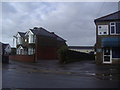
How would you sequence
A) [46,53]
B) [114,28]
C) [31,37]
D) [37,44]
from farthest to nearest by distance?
[46,53] < [31,37] < [37,44] < [114,28]

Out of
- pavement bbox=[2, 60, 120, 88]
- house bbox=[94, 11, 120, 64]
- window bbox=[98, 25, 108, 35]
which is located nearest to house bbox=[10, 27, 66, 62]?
house bbox=[94, 11, 120, 64]

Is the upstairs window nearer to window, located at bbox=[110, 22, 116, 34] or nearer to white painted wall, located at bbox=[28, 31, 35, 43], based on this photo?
window, located at bbox=[110, 22, 116, 34]

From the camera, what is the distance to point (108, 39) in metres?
29.5

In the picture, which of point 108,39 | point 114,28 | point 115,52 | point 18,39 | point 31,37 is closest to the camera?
point 108,39

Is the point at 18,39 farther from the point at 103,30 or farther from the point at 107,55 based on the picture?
the point at 107,55

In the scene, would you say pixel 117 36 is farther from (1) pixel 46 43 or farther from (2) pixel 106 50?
(1) pixel 46 43

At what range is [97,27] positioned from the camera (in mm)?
30281

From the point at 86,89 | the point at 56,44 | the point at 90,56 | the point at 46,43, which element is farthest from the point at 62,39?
the point at 86,89

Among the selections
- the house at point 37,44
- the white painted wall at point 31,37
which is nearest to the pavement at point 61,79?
the house at point 37,44

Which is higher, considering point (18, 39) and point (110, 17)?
point (110, 17)

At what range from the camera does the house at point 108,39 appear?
2938cm

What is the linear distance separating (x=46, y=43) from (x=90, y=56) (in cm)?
1154

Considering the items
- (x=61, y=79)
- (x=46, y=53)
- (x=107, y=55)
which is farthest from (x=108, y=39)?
(x=46, y=53)

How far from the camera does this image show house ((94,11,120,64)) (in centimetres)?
2938
